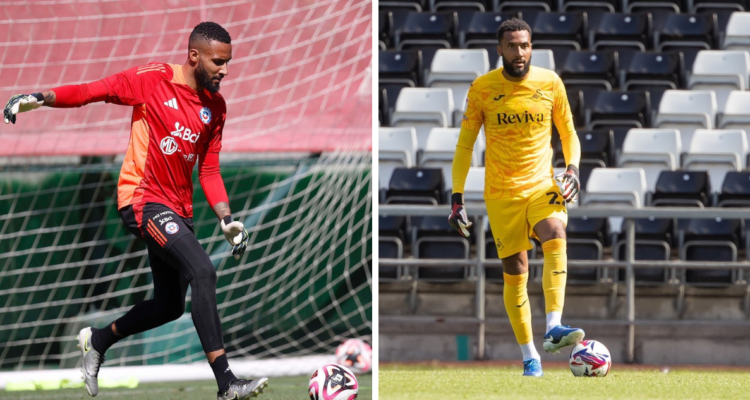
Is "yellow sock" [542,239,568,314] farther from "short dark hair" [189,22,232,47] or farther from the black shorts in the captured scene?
"short dark hair" [189,22,232,47]

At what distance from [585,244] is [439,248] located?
1.26 meters

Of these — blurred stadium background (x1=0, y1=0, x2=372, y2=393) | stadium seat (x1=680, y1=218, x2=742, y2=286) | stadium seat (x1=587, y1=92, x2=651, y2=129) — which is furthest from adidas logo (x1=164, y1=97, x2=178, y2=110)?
stadium seat (x1=587, y1=92, x2=651, y2=129)

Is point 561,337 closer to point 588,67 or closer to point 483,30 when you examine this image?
point 588,67

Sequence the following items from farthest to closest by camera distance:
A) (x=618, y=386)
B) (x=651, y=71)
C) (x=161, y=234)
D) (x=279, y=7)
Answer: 1. (x=651, y=71)
2. (x=279, y=7)
3. (x=618, y=386)
4. (x=161, y=234)

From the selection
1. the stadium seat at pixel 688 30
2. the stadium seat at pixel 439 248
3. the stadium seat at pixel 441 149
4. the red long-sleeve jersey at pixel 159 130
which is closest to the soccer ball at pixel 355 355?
the stadium seat at pixel 439 248

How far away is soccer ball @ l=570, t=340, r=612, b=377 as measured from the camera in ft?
18.1

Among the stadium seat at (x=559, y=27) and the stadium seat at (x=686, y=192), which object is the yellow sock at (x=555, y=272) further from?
the stadium seat at (x=559, y=27)

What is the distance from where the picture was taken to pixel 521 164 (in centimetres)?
559

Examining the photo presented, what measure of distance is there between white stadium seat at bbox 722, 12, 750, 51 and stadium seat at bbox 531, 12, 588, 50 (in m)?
1.55

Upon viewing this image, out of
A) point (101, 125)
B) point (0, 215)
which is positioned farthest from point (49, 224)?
point (101, 125)

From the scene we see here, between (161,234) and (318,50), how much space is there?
3.76m

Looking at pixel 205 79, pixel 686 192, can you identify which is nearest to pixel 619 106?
pixel 686 192

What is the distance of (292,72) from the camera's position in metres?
7.97

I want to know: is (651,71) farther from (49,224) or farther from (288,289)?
(49,224)
